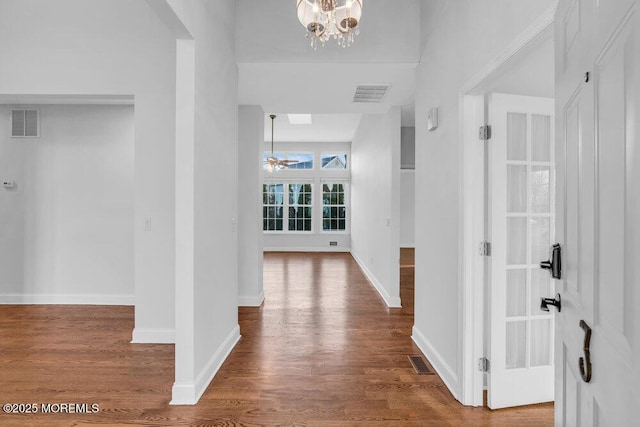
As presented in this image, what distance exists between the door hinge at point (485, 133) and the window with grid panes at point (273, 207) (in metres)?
8.15

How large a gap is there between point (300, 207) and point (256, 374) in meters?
7.61

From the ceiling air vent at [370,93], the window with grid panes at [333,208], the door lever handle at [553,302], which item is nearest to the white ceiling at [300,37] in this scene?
the ceiling air vent at [370,93]

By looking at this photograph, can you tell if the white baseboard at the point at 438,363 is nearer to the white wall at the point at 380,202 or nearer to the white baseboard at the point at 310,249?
the white wall at the point at 380,202

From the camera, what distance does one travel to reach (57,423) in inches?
82.2

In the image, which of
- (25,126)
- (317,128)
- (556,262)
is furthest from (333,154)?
(556,262)

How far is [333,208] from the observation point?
10117 mm

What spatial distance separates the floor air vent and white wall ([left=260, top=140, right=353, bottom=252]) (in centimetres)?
693

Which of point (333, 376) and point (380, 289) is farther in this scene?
point (380, 289)

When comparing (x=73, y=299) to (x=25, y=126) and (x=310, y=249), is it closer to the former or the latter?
(x=25, y=126)

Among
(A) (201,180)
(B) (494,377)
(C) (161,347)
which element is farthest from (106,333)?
(B) (494,377)

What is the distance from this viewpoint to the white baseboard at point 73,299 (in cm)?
444

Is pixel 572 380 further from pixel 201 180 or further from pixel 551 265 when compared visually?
pixel 201 180

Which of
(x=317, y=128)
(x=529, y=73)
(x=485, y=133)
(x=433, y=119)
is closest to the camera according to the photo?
(x=529, y=73)

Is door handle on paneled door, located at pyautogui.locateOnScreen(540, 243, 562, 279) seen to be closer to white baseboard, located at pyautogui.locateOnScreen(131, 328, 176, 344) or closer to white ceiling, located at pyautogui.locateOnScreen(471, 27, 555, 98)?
white ceiling, located at pyautogui.locateOnScreen(471, 27, 555, 98)
